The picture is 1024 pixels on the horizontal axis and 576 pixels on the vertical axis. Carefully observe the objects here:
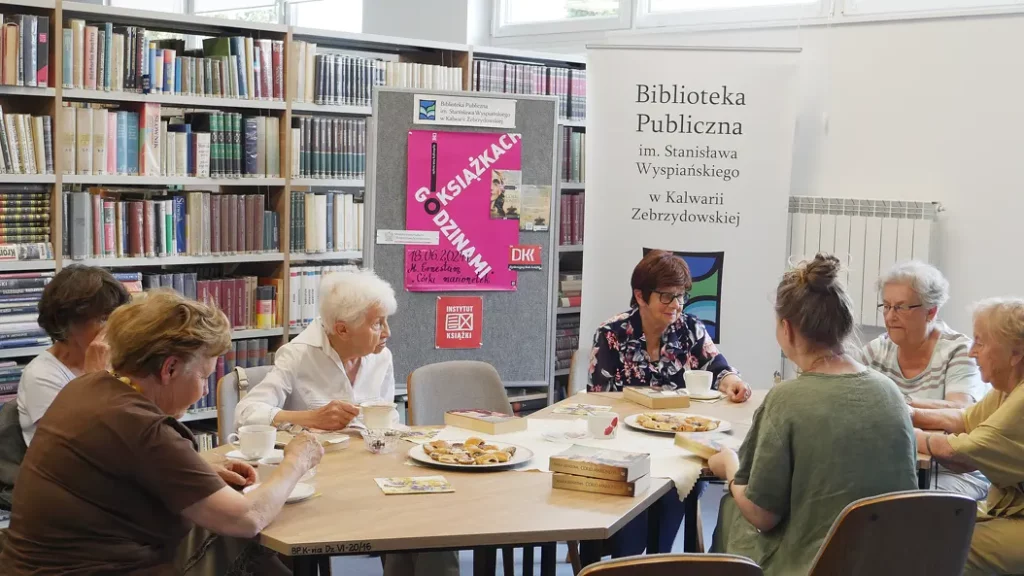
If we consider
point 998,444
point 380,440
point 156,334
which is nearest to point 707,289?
point 998,444

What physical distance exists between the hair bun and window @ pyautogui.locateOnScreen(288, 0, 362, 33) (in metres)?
5.13

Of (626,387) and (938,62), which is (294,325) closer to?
(626,387)

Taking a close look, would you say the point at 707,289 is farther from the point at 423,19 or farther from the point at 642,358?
the point at 423,19

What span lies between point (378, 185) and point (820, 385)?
2755mm

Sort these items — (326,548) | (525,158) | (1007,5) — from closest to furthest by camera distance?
(326,548) → (1007,5) → (525,158)

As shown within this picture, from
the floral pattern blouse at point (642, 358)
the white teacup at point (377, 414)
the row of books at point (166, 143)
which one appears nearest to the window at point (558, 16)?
the row of books at point (166, 143)

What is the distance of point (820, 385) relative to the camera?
2.39m

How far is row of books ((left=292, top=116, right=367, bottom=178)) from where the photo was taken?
498 cm

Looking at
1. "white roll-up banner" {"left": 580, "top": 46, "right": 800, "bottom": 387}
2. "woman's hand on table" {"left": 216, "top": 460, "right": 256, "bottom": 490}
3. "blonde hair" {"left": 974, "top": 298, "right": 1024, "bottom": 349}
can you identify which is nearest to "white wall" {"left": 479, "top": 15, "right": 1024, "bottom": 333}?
"white roll-up banner" {"left": 580, "top": 46, "right": 800, "bottom": 387}

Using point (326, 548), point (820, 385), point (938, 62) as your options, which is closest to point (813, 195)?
point (938, 62)

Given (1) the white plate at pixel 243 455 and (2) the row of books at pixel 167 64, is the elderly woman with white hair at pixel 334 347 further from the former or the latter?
(2) the row of books at pixel 167 64

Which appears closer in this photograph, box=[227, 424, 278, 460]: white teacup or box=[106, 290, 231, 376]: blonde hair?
box=[106, 290, 231, 376]: blonde hair

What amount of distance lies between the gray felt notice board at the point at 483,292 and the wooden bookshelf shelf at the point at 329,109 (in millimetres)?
428

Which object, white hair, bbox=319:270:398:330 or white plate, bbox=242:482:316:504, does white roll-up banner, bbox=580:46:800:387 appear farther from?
white plate, bbox=242:482:316:504
